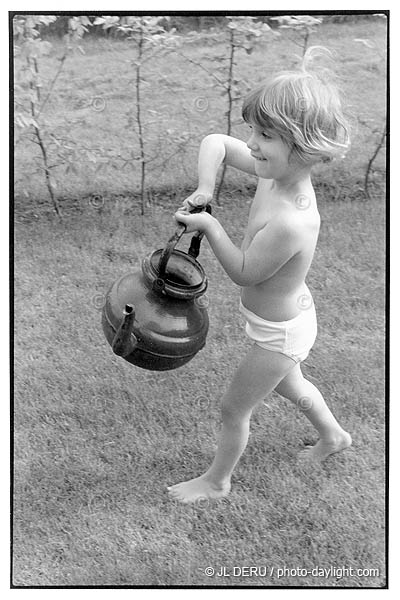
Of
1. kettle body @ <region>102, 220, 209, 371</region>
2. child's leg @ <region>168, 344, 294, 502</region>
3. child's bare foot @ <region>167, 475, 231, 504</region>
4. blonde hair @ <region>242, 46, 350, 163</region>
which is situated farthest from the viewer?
child's bare foot @ <region>167, 475, 231, 504</region>

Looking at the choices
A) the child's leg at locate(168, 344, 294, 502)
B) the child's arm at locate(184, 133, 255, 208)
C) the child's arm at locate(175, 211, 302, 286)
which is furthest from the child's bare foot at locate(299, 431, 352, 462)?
the child's arm at locate(184, 133, 255, 208)

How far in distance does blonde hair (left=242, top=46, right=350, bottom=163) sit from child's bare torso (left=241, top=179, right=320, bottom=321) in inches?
4.4

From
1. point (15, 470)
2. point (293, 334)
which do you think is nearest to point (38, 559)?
point (15, 470)

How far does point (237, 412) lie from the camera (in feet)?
7.46

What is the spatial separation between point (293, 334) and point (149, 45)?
1.51 m

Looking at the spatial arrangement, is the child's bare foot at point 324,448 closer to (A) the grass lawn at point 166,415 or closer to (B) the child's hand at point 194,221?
(A) the grass lawn at point 166,415

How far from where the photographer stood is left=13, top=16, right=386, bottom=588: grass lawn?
2.33m

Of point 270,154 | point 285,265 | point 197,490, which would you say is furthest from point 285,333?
point 197,490

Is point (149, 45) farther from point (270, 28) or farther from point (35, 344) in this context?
point (35, 344)

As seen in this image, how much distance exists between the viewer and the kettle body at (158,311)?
6.73ft

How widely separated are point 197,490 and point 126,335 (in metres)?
0.63

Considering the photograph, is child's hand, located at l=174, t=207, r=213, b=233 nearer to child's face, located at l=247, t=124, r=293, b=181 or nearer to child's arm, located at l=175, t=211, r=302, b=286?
child's arm, located at l=175, t=211, r=302, b=286

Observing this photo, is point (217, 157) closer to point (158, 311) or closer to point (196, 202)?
point (196, 202)

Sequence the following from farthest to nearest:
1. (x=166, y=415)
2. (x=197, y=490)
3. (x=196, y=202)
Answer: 1. (x=166, y=415)
2. (x=197, y=490)
3. (x=196, y=202)
